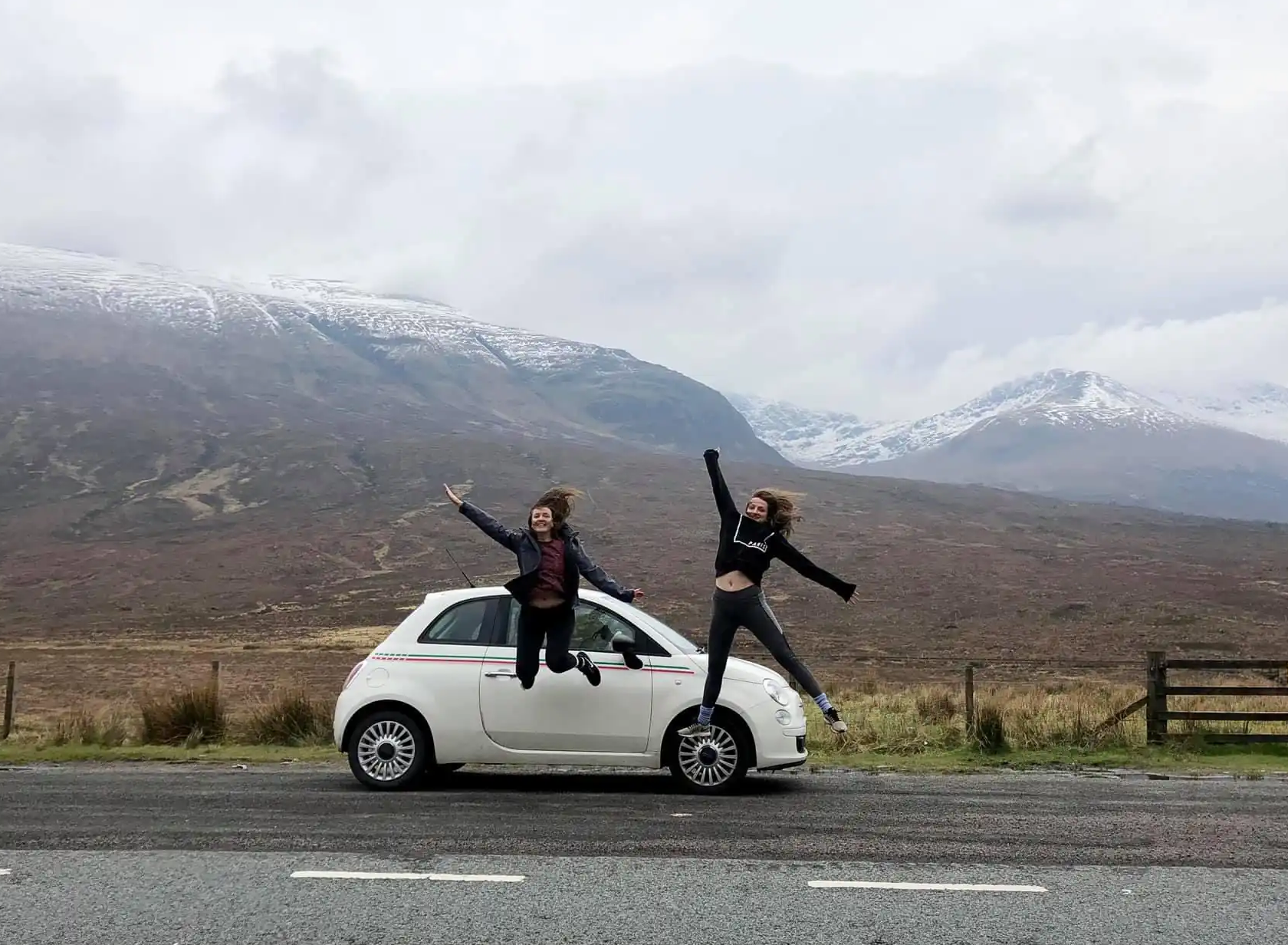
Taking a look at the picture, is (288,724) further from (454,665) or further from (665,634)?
(665,634)

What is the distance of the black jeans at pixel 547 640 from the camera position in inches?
357

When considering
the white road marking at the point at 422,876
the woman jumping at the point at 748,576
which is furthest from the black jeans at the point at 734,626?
the white road marking at the point at 422,876

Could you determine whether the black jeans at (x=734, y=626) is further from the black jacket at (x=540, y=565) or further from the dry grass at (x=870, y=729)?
the dry grass at (x=870, y=729)

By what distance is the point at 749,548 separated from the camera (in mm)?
9188

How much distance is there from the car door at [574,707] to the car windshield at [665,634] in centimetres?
16

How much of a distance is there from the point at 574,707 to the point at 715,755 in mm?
1132

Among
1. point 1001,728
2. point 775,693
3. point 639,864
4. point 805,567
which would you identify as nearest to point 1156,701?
point 1001,728

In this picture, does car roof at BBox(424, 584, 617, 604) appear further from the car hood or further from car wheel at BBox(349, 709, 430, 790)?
car wheel at BBox(349, 709, 430, 790)

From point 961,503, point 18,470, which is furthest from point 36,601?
point 961,503

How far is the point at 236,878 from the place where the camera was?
20.9ft

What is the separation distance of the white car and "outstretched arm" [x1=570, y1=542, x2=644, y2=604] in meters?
0.40

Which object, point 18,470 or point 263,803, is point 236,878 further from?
point 18,470

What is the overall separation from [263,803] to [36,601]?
7358 cm

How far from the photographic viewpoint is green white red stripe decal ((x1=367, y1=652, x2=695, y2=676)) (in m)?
9.41
